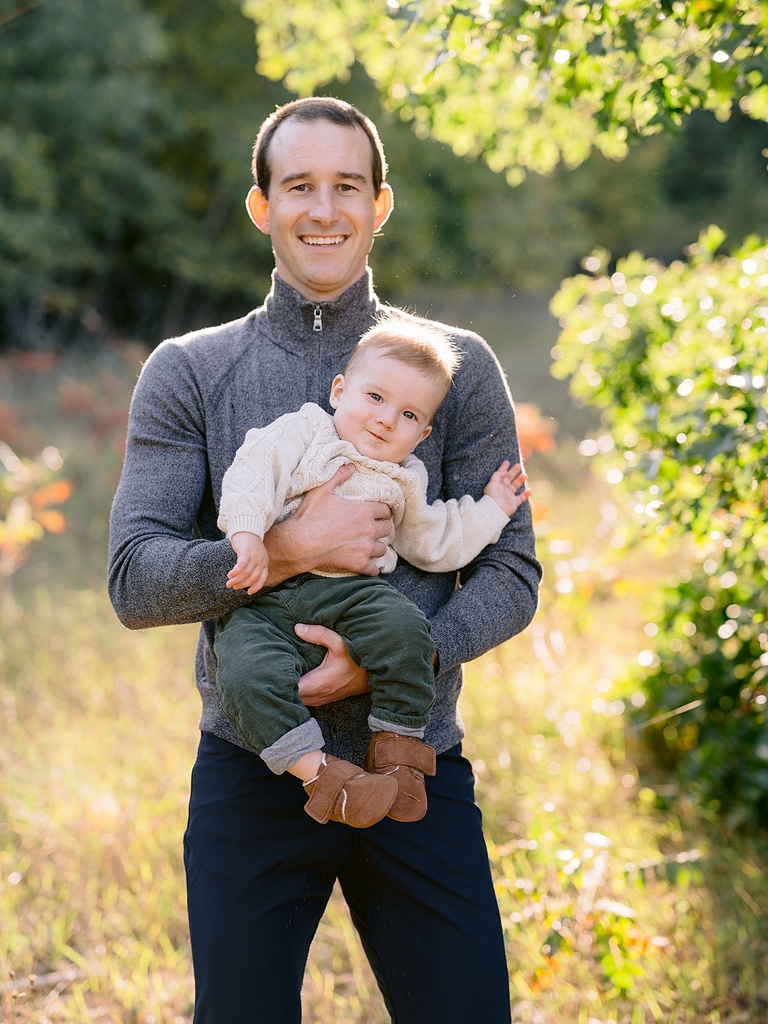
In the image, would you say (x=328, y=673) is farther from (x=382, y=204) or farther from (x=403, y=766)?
(x=382, y=204)

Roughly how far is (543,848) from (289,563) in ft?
4.85

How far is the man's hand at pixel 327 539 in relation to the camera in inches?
78.9

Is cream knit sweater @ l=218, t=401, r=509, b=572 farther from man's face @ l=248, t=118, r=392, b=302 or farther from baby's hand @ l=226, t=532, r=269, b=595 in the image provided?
man's face @ l=248, t=118, r=392, b=302

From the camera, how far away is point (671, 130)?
2559 millimetres

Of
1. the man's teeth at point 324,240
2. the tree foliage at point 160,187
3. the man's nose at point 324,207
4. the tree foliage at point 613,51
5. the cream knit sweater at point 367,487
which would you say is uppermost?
the tree foliage at point 160,187

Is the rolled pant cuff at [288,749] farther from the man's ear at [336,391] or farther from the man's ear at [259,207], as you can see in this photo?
the man's ear at [259,207]

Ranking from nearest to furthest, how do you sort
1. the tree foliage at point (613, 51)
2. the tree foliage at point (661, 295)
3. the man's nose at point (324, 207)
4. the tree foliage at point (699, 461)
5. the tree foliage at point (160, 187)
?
the man's nose at point (324, 207) < the tree foliage at point (613, 51) < the tree foliage at point (661, 295) < the tree foliage at point (699, 461) < the tree foliage at point (160, 187)

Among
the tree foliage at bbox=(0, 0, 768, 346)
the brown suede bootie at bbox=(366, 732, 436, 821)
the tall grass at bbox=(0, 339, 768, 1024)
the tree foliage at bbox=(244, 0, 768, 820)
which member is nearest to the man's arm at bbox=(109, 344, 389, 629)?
the brown suede bootie at bbox=(366, 732, 436, 821)

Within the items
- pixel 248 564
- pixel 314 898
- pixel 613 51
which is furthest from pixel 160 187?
pixel 314 898

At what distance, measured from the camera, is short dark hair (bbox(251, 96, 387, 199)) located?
87.0 inches

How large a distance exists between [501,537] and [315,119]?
98 cm

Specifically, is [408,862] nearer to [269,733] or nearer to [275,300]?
[269,733]

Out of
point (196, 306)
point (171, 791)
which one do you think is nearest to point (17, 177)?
point (196, 306)

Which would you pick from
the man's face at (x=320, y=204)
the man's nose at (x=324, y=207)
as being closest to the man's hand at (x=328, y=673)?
the man's face at (x=320, y=204)
